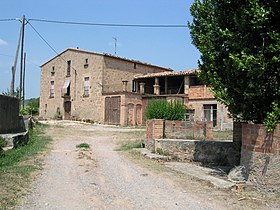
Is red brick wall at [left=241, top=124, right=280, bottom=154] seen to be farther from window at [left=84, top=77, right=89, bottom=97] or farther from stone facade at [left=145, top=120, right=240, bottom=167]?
window at [left=84, top=77, right=89, bottom=97]

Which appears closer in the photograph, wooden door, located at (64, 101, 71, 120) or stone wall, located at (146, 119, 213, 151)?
stone wall, located at (146, 119, 213, 151)

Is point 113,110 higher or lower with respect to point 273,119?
higher

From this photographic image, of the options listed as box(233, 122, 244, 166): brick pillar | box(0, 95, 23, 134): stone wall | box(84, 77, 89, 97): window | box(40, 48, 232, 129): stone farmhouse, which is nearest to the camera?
box(233, 122, 244, 166): brick pillar

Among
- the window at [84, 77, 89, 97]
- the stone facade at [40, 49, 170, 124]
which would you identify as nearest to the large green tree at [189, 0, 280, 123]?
the stone facade at [40, 49, 170, 124]

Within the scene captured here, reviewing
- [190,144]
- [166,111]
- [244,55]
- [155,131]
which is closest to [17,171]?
[190,144]

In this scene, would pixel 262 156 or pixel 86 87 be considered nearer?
pixel 262 156

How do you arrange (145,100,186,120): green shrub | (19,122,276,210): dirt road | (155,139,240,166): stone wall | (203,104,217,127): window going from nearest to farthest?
(19,122,276,210): dirt road
(155,139,240,166): stone wall
(145,100,186,120): green shrub
(203,104,217,127): window

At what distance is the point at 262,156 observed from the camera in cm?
595

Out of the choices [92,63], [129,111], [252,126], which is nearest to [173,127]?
[252,126]

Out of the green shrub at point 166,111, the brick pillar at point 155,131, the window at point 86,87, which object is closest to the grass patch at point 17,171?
Answer: the brick pillar at point 155,131

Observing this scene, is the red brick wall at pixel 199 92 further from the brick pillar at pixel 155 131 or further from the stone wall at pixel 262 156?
the stone wall at pixel 262 156

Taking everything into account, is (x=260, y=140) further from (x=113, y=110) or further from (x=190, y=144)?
(x=113, y=110)

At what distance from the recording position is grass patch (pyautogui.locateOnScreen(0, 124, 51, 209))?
498cm

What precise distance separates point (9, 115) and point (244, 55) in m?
9.48
